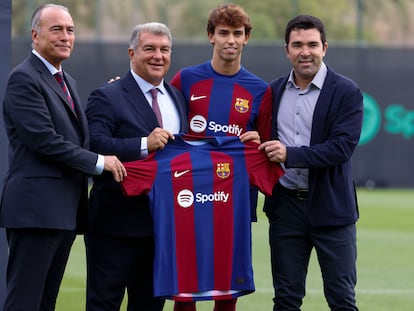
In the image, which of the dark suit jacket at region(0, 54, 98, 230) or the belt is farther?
the belt

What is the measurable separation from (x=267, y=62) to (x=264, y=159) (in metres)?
14.7

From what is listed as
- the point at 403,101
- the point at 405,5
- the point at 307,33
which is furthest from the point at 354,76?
the point at 307,33

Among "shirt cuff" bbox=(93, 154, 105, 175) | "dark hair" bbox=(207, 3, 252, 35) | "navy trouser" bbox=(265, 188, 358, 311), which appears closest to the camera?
"shirt cuff" bbox=(93, 154, 105, 175)

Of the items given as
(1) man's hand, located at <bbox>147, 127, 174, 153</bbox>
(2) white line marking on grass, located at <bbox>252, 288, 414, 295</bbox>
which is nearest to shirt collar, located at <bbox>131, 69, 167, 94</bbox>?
(1) man's hand, located at <bbox>147, 127, 174, 153</bbox>

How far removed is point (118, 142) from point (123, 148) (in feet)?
0.15

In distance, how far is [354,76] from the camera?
20.8 meters

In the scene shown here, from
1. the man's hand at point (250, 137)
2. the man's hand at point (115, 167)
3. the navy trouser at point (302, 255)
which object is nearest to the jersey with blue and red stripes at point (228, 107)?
the man's hand at point (250, 137)

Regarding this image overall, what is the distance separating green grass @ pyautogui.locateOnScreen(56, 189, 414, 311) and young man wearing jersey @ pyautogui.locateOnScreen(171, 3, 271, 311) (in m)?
2.17

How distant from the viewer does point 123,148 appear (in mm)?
5695

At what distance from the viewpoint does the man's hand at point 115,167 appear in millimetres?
5496

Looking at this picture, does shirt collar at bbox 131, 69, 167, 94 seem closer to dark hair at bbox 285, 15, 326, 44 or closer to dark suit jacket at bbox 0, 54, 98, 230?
dark suit jacket at bbox 0, 54, 98, 230

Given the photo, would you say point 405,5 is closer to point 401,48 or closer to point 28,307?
point 401,48

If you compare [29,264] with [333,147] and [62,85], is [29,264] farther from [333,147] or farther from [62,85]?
[333,147]

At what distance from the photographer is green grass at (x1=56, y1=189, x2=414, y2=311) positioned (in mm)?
8070
